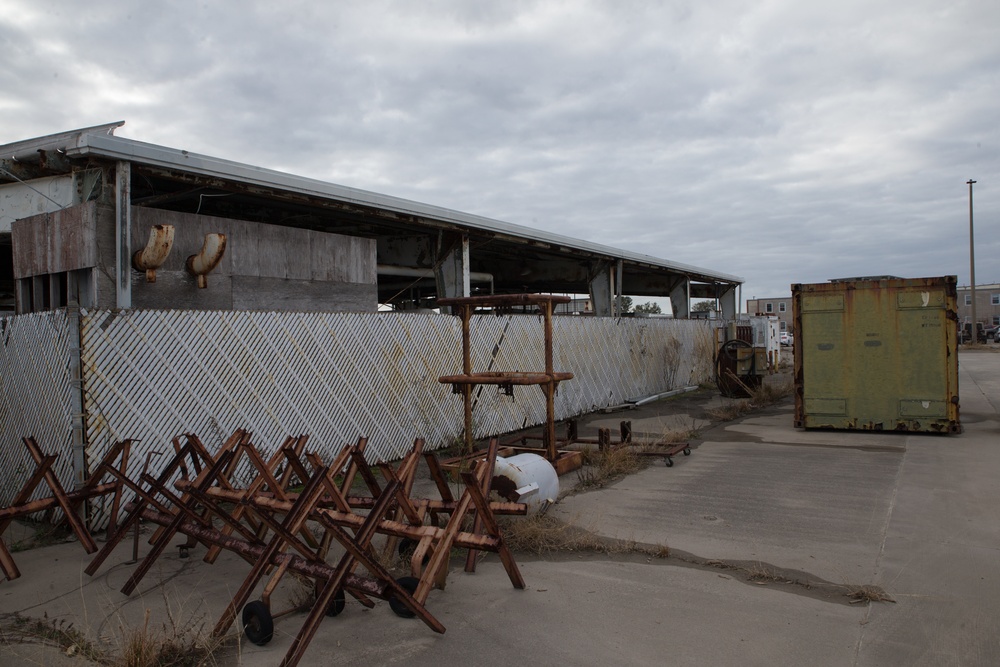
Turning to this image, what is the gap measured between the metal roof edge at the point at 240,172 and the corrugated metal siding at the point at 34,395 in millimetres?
1882

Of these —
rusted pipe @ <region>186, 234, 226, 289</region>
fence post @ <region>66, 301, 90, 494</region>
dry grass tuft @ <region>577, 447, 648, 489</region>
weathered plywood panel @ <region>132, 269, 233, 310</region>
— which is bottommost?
dry grass tuft @ <region>577, 447, 648, 489</region>

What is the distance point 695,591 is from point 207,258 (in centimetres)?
656

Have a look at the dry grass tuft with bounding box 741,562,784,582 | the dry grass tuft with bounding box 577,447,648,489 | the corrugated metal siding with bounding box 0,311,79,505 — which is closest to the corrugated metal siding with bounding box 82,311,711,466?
the corrugated metal siding with bounding box 0,311,79,505

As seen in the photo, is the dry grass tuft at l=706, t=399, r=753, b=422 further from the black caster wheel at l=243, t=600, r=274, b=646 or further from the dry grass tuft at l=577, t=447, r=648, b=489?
the black caster wheel at l=243, t=600, r=274, b=646

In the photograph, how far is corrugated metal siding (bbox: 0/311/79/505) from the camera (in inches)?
251

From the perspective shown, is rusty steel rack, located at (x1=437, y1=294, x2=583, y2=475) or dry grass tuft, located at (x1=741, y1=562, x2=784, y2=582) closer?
dry grass tuft, located at (x1=741, y1=562, x2=784, y2=582)

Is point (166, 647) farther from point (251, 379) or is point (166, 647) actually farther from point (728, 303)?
point (728, 303)

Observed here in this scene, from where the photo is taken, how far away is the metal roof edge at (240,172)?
715 centimetres

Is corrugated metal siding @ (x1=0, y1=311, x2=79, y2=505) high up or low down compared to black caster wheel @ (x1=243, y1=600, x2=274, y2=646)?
up

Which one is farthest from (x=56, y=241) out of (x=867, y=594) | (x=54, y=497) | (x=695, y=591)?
(x=867, y=594)

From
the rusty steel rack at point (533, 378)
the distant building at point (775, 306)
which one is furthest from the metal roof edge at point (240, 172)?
the distant building at point (775, 306)

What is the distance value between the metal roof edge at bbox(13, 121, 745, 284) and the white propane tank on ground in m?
5.14

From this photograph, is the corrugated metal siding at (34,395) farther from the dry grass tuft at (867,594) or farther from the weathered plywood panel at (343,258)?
the dry grass tuft at (867,594)

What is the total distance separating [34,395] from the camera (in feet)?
22.6
